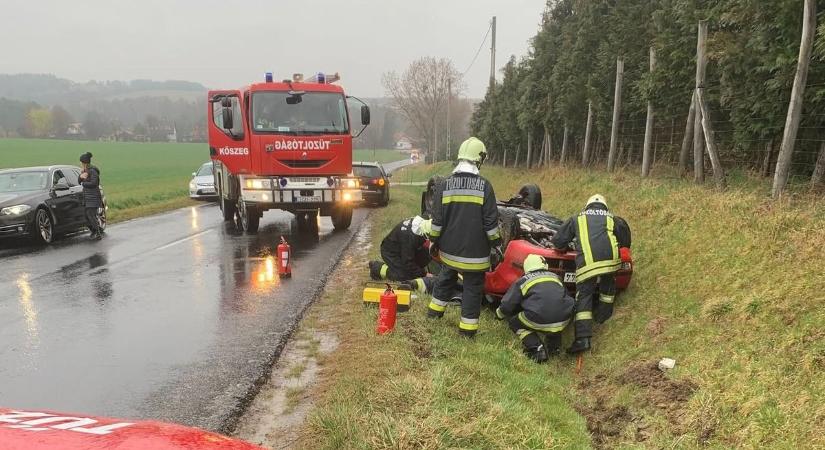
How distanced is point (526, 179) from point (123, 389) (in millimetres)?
15744

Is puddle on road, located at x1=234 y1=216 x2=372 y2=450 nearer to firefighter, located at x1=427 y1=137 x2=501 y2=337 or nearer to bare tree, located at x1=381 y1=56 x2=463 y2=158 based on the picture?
firefighter, located at x1=427 y1=137 x2=501 y2=337

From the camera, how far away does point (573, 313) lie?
5.26 metres

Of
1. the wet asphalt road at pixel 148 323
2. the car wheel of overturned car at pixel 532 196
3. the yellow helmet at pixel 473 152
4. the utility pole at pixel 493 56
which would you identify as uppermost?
the utility pole at pixel 493 56

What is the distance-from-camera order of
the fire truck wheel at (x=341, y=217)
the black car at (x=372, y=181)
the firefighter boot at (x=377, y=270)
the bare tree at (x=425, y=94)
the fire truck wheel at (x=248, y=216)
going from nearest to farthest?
the firefighter boot at (x=377, y=270), the fire truck wheel at (x=248, y=216), the fire truck wheel at (x=341, y=217), the black car at (x=372, y=181), the bare tree at (x=425, y=94)

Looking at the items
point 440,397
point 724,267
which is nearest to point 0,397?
point 440,397

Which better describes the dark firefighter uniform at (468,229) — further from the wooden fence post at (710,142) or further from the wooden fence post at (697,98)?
the wooden fence post at (697,98)

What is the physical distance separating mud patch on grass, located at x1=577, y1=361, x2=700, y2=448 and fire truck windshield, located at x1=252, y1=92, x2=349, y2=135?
864cm

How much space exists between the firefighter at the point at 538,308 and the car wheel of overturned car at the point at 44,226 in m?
9.73

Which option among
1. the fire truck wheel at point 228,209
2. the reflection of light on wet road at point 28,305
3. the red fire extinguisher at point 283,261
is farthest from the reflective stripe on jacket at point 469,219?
the fire truck wheel at point 228,209

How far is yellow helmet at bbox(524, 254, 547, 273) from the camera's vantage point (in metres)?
5.21

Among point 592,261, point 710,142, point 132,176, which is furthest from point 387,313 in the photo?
point 132,176

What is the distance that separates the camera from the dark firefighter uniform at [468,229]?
16.5 ft

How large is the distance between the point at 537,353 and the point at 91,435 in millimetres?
4064

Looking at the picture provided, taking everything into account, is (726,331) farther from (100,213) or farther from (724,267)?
(100,213)
